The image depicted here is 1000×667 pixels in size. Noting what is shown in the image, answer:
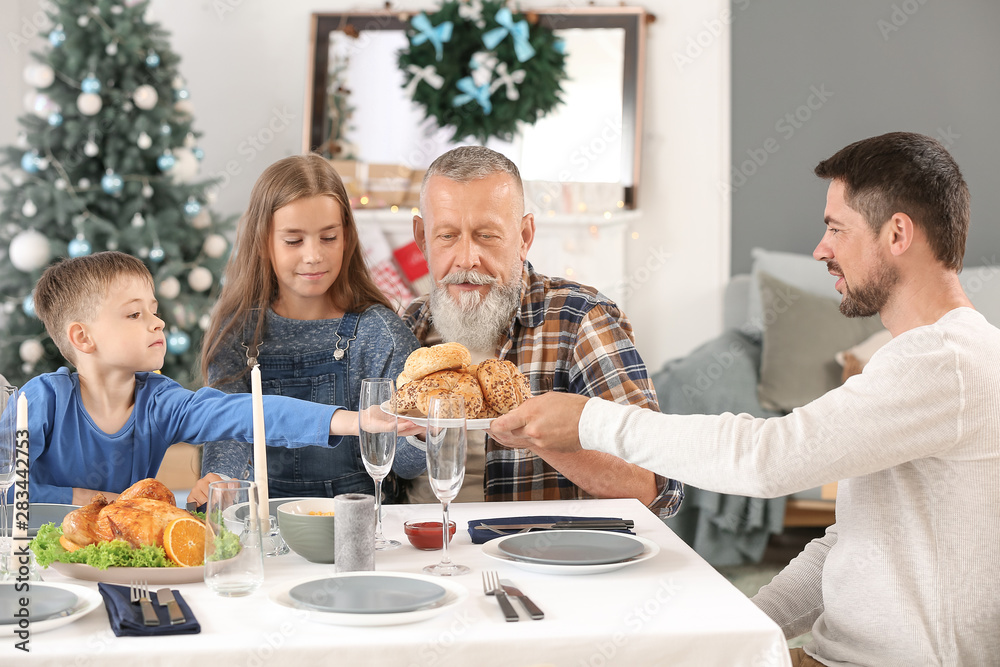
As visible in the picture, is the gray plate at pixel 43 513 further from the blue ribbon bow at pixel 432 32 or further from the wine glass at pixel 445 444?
the blue ribbon bow at pixel 432 32

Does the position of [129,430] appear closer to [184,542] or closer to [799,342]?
[184,542]

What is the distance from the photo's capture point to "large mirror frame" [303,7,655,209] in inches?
185

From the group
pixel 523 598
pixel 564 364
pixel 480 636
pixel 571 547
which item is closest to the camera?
pixel 480 636

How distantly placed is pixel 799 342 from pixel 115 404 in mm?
3022

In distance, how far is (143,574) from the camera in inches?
48.2

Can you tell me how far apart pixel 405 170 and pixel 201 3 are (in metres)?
1.53

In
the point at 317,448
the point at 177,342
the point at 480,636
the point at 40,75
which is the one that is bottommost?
the point at 480,636

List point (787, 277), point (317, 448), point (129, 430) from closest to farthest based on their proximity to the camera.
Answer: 1. point (129, 430)
2. point (317, 448)
3. point (787, 277)

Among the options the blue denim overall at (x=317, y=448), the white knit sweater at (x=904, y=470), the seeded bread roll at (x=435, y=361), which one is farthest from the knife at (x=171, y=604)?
the blue denim overall at (x=317, y=448)

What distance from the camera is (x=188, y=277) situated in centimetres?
412

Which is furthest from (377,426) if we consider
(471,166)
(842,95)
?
(842,95)

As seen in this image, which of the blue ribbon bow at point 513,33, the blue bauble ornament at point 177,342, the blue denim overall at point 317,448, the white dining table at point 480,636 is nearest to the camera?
the white dining table at point 480,636

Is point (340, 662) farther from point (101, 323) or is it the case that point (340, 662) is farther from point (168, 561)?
point (101, 323)

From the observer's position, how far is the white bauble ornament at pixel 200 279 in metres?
4.09
